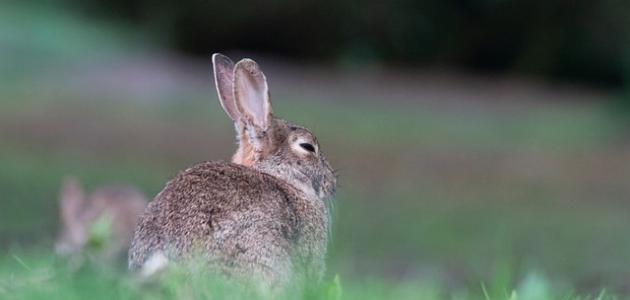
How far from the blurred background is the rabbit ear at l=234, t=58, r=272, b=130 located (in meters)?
1.11

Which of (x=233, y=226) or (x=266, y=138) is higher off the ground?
(x=233, y=226)

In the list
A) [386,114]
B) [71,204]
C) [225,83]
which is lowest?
[386,114]

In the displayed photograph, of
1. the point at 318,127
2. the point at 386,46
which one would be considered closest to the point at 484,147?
the point at 318,127

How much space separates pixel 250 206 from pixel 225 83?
1363mm

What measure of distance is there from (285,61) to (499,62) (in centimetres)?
371

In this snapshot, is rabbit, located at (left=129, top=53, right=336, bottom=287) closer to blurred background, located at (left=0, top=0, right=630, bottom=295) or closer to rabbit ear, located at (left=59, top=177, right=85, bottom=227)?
blurred background, located at (left=0, top=0, right=630, bottom=295)

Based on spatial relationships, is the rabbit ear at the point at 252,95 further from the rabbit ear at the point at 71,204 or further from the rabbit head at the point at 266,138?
the rabbit ear at the point at 71,204

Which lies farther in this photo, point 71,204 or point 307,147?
point 71,204

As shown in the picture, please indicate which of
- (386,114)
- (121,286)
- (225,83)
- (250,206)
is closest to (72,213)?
(225,83)

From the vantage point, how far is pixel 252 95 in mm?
6383

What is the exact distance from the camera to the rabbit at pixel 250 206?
512 centimetres

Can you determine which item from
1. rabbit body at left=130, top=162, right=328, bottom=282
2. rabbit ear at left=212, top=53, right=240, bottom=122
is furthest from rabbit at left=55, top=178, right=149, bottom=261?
rabbit body at left=130, top=162, right=328, bottom=282

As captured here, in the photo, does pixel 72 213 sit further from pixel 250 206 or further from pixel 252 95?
pixel 250 206

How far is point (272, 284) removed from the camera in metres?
5.12
